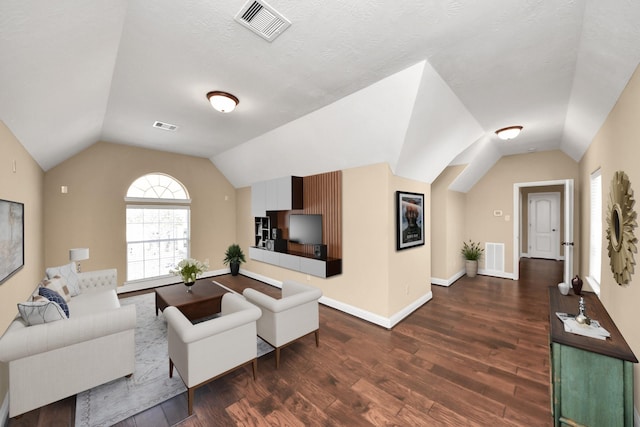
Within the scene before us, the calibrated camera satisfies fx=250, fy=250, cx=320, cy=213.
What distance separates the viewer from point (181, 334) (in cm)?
187

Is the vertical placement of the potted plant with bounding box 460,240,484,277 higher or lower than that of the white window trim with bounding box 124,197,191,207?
lower

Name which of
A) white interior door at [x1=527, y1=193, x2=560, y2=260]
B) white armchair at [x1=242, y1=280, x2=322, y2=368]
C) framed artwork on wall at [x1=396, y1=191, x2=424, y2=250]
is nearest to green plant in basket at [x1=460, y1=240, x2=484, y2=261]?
framed artwork on wall at [x1=396, y1=191, x2=424, y2=250]

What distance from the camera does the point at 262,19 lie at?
166cm

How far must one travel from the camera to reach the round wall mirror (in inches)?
69.4

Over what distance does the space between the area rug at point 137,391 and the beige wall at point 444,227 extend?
4.01m

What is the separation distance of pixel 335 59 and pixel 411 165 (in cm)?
204

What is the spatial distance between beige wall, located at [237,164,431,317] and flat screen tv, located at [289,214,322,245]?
24.0 inches

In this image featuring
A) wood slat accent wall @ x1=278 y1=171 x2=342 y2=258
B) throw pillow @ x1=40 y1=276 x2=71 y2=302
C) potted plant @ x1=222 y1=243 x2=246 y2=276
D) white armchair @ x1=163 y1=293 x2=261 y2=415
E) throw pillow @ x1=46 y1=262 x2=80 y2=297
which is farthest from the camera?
potted plant @ x1=222 y1=243 x2=246 y2=276

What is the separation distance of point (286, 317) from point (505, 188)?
580cm

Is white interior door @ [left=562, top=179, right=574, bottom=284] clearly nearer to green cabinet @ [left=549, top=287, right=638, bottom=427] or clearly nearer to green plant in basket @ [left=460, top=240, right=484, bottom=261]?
green plant in basket @ [left=460, top=240, right=484, bottom=261]

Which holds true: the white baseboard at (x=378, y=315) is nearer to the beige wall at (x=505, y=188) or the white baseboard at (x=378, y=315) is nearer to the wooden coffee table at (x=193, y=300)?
the wooden coffee table at (x=193, y=300)

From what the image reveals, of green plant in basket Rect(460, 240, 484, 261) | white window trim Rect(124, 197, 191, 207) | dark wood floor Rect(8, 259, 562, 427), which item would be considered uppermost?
white window trim Rect(124, 197, 191, 207)

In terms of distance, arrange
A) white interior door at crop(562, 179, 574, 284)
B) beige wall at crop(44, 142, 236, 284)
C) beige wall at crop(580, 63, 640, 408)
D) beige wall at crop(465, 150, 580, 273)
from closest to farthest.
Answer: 1. beige wall at crop(580, 63, 640, 408)
2. white interior door at crop(562, 179, 574, 284)
3. beige wall at crop(44, 142, 236, 284)
4. beige wall at crop(465, 150, 580, 273)

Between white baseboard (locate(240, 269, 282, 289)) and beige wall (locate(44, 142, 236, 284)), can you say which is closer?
beige wall (locate(44, 142, 236, 284))
